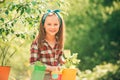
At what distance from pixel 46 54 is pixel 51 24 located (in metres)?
0.33

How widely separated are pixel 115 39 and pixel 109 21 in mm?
912

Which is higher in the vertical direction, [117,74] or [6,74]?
[117,74]

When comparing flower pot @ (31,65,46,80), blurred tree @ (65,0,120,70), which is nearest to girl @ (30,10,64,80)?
flower pot @ (31,65,46,80)

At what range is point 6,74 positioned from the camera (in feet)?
16.8

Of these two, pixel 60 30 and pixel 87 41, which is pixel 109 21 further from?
pixel 60 30

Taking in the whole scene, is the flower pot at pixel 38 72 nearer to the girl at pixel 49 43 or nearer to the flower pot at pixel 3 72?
the girl at pixel 49 43

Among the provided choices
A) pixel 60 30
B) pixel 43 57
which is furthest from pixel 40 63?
pixel 60 30

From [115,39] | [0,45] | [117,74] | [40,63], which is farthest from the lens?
[115,39]

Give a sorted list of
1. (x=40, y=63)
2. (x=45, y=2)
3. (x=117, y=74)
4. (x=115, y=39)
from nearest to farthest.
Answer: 1. (x=40, y=63)
2. (x=45, y=2)
3. (x=117, y=74)
4. (x=115, y=39)

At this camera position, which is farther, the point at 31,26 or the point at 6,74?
the point at 31,26

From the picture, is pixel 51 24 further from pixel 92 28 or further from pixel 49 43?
pixel 92 28

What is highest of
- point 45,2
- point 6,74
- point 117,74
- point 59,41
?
point 117,74

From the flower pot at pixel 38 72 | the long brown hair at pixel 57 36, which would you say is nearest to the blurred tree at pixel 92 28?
the long brown hair at pixel 57 36

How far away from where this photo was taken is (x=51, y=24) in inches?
209
